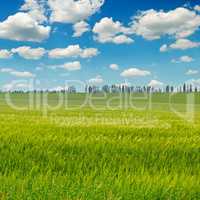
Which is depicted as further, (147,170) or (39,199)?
(147,170)

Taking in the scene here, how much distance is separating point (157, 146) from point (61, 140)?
2.09 meters

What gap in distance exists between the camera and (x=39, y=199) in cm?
533

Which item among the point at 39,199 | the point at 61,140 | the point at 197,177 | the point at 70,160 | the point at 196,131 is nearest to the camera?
the point at 39,199

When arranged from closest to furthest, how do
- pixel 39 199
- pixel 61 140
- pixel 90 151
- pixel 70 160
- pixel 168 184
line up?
pixel 39 199
pixel 168 184
pixel 70 160
pixel 90 151
pixel 61 140

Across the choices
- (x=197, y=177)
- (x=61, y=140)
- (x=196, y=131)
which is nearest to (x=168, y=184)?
(x=197, y=177)

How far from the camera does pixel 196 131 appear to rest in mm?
12328

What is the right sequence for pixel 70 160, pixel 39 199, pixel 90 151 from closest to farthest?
pixel 39 199 < pixel 70 160 < pixel 90 151

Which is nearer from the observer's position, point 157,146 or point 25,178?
point 25,178

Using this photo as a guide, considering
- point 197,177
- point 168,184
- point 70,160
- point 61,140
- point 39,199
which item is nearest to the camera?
point 39,199

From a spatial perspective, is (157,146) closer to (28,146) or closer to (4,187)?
(28,146)

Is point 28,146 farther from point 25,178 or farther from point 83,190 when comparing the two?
point 83,190

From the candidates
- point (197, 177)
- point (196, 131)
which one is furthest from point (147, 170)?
point (196, 131)

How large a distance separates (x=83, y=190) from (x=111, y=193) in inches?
17.7

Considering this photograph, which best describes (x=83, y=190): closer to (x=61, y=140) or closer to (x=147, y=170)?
(x=147, y=170)
